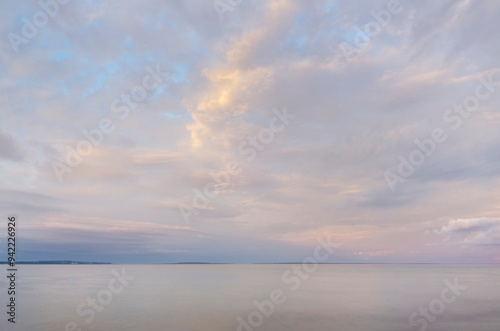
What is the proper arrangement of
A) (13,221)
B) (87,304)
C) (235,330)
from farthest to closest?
1. (87,304)
2. (235,330)
3. (13,221)

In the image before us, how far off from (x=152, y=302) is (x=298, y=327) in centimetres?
2259

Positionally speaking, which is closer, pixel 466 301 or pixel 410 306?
pixel 410 306

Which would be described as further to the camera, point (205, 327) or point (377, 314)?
point (377, 314)

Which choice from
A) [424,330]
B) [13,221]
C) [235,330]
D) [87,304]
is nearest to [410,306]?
[424,330]

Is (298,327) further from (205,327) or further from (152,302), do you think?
(152,302)

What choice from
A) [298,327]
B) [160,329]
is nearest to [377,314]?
[298,327]

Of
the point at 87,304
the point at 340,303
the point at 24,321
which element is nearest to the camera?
the point at 24,321

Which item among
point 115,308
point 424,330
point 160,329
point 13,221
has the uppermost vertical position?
point 13,221

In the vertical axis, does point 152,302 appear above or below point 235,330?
above

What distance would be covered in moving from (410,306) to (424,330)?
49.2 feet

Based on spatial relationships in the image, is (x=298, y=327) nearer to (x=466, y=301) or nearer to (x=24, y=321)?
(x=24, y=321)

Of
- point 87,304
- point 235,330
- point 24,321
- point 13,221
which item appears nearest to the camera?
point 13,221

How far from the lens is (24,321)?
32.4 m

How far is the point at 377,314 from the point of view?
38.0m
